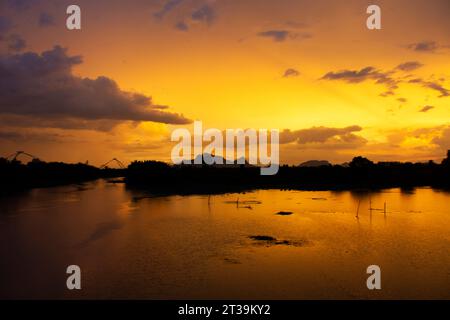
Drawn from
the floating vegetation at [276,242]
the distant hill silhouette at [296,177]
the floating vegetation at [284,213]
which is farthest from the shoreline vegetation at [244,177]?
the floating vegetation at [276,242]

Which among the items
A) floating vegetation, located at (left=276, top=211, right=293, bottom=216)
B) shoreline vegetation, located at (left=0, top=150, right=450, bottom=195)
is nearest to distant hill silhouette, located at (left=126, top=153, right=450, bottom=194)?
shoreline vegetation, located at (left=0, top=150, right=450, bottom=195)

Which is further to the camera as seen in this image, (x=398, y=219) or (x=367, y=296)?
(x=398, y=219)

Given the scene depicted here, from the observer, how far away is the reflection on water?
1789 centimetres

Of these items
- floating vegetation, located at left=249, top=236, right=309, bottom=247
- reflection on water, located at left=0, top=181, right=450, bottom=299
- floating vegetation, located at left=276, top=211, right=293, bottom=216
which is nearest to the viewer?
reflection on water, located at left=0, top=181, right=450, bottom=299

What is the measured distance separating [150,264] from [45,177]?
93955mm

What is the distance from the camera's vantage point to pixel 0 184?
78.6m

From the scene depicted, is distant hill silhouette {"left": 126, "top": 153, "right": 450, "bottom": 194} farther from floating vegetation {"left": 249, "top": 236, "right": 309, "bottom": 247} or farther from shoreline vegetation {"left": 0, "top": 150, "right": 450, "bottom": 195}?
floating vegetation {"left": 249, "top": 236, "right": 309, "bottom": 247}

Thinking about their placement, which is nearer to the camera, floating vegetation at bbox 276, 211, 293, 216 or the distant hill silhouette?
floating vegetation at bbox 276, 211, 293, 216

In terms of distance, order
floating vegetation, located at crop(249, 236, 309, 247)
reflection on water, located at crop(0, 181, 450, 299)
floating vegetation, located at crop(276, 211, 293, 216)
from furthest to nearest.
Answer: floating vegetation, located at crop(276, 211, 293, 216)
floating vegetation, located at crop(249, 236, 309, 247)
reflection on water, located at crop(0, 181, 450, 299)

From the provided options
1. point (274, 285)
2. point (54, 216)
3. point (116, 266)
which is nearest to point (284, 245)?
point (274, 285)

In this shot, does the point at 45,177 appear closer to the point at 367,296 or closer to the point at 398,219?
the point at 398,219

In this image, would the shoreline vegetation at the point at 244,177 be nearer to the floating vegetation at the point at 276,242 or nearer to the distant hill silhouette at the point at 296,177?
the distant hill silhouette at the point at 296,177

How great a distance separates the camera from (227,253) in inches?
951

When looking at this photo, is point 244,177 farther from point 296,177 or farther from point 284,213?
point 284,213
